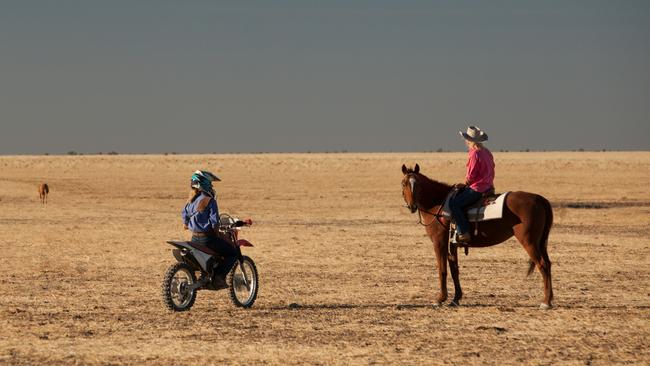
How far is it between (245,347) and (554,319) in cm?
418

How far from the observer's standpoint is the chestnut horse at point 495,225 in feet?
50.6

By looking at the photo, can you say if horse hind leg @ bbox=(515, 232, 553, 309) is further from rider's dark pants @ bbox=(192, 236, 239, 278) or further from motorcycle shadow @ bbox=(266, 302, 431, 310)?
rider's dark pants @ bbox=(192, 236, 239, 278)

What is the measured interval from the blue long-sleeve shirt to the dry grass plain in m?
1.13

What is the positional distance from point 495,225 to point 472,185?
63cm

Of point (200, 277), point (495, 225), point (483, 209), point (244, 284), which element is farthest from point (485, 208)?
point (200, 277)

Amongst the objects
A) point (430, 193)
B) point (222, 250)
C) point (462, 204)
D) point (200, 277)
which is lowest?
point (200, 277)

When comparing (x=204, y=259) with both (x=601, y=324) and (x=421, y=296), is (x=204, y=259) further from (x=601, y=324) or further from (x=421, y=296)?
(x=601, y=324)

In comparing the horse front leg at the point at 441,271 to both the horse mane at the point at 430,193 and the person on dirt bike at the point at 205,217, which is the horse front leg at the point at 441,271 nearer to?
the horse mane at the point at 430,193

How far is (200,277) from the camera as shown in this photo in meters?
15.0

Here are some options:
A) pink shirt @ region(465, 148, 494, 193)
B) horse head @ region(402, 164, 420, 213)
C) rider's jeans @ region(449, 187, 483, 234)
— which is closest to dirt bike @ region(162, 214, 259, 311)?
horse head @ region(402, 164, 420, 213)

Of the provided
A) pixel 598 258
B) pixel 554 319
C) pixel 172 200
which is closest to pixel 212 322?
pixel 554 319

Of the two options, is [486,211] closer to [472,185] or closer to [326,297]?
[472,185]

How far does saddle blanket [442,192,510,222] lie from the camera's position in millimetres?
15517

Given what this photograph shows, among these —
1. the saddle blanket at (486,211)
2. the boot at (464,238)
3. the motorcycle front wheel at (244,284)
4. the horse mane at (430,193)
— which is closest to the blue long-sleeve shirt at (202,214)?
the motorcycle front wheel at (244,284)
